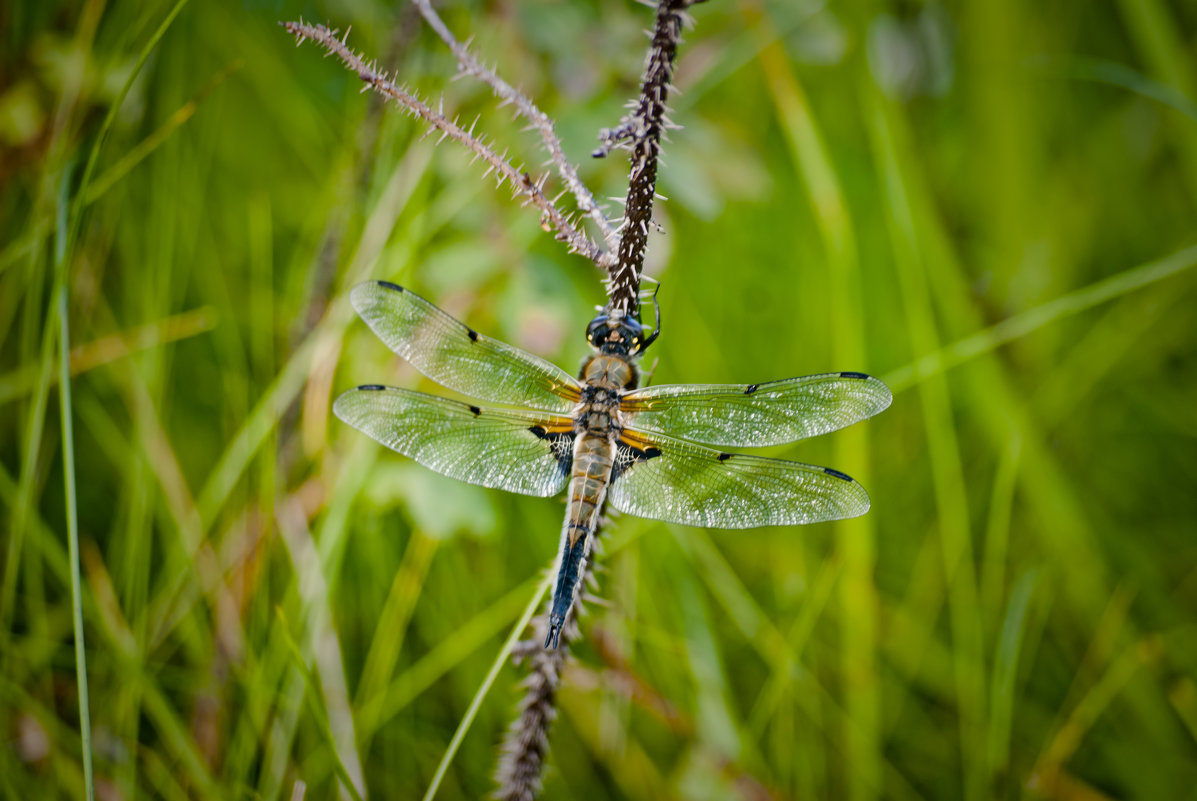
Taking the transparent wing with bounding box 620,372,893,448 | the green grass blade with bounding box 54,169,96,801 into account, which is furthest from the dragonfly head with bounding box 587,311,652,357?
the green grass blade with bounding box 54,169,96,801

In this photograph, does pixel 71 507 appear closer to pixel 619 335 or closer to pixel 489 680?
pixel 489 680

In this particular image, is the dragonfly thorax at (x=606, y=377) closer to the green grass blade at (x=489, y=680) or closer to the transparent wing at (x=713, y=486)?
the transparent wing at (x=713, y=486)

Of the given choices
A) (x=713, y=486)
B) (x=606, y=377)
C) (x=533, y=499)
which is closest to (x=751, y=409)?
(x=713, y=486)

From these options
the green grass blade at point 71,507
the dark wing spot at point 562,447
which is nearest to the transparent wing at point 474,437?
the dark wing spot at point 562,447

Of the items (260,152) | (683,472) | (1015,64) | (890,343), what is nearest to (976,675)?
(683,472)

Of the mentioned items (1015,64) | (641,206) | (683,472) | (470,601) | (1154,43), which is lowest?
(470,601)

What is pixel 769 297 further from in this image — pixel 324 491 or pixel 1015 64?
pixel 324 491
